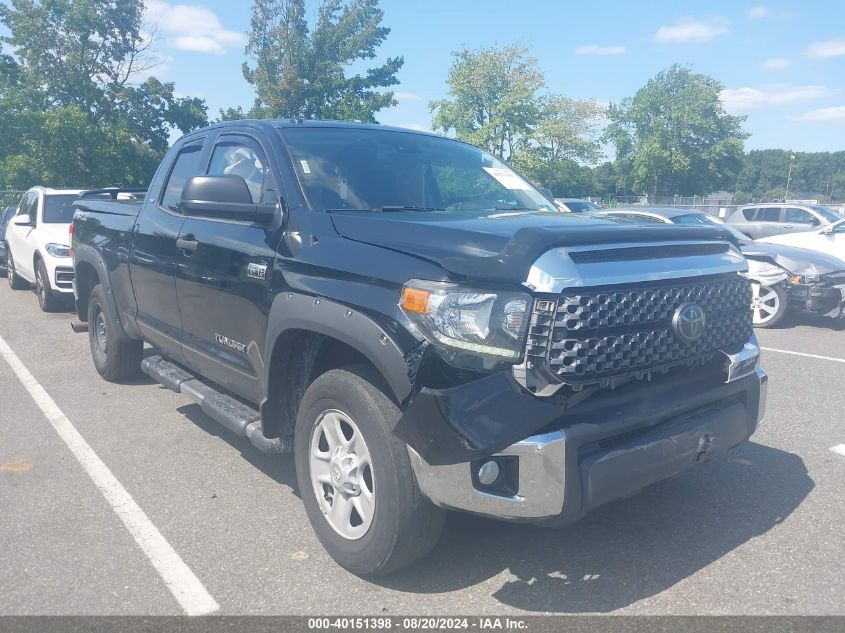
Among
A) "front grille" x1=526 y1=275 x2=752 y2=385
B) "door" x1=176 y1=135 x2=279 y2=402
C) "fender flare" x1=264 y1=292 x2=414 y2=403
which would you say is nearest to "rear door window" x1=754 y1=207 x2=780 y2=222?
Result: "front grille" x1=526 y1=275 x2=752 y2=385

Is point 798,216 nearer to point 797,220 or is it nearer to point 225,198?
point 797,220

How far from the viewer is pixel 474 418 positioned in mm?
2557

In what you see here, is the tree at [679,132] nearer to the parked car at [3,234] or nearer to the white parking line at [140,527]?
the parked car at [3,234]

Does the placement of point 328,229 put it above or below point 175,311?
above

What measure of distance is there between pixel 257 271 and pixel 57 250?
8.08 m

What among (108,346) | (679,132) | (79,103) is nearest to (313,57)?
(79,103)

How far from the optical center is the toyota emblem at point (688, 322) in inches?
116

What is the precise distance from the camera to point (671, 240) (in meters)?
3.15

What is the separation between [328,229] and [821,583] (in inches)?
105

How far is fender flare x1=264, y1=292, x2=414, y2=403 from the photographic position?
2.74m

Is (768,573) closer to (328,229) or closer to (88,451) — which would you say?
(328,229)

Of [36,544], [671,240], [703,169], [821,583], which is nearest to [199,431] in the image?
[36,544]

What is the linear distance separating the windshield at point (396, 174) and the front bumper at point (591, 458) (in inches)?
60.9

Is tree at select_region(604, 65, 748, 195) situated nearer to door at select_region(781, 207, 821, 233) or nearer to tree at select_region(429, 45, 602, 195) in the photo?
tree at select_region(429, 45, 602, 195)
